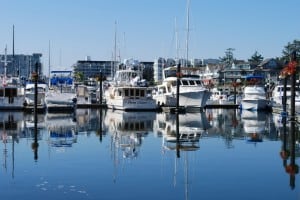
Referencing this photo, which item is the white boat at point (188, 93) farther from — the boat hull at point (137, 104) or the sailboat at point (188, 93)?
the boat hull at point (137, 104)

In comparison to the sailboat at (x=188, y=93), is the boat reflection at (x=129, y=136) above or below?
below

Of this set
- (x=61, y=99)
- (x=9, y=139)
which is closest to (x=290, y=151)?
(x=9, y=139)

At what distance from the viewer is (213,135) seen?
34875mm

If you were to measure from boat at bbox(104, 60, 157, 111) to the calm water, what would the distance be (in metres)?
28.0

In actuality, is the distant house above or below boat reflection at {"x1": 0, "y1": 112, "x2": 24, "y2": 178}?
above

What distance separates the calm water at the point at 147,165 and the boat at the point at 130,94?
28.0 m

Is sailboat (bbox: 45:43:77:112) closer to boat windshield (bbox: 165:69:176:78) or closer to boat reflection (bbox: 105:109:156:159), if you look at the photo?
boat windshield (bbox: 165:69:176:78)

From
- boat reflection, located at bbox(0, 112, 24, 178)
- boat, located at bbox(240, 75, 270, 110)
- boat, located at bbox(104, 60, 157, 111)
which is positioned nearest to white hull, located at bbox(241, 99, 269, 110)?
boat, located at bbox(240, 75, 270, 110)

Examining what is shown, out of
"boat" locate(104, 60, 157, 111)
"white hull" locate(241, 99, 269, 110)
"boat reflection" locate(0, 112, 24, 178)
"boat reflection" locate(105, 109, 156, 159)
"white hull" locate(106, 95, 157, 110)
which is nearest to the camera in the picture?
"boat reflection" locate(0, 112, 24, 178)

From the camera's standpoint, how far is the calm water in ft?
51.7

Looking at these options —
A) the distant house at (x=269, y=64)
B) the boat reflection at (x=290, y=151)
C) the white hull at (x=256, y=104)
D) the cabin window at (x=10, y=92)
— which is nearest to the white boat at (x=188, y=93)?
the white hull at (x=256, y=104)

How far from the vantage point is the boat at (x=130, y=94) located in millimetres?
64688

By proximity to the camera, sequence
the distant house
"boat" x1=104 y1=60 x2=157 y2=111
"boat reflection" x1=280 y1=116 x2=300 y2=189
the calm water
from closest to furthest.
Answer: the calm water → "boat reflection" x1=280 y1=116 x2=300 y2=189 → "boat" x1=104 y1=60 x2=157 y2=111 → the distant house

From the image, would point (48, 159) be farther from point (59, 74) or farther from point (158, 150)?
point (59, 74)
